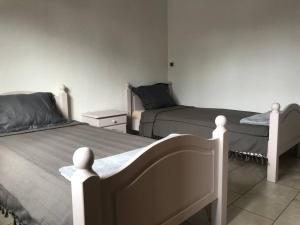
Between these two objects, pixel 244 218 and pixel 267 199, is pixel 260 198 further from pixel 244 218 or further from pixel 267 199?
pixel 244 218

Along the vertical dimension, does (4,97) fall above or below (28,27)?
below

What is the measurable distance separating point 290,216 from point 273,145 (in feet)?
2.24

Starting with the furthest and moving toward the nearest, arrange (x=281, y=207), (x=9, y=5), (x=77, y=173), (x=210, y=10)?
(x=210, y=10), (x=9, y=5), (x=281, y=207), (x=77, y=173)

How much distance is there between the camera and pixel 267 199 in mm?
2197

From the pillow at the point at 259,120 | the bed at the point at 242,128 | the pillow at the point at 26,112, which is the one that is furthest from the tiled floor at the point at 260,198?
the pillow at the point at 26,112

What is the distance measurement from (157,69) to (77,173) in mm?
3482

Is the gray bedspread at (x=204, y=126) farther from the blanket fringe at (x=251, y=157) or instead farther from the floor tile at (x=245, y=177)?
the floor tile at (x=245, y=177)

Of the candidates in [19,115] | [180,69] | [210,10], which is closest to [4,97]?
[19,115]

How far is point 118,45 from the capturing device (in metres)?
3.65

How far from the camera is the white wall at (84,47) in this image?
107 inches

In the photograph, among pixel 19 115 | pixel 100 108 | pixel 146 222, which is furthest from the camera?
pixel 100 108

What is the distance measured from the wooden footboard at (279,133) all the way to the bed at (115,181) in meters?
0.92

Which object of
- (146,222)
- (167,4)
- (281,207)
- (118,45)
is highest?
(167,4)

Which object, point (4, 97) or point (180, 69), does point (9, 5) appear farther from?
point (180, 69)
